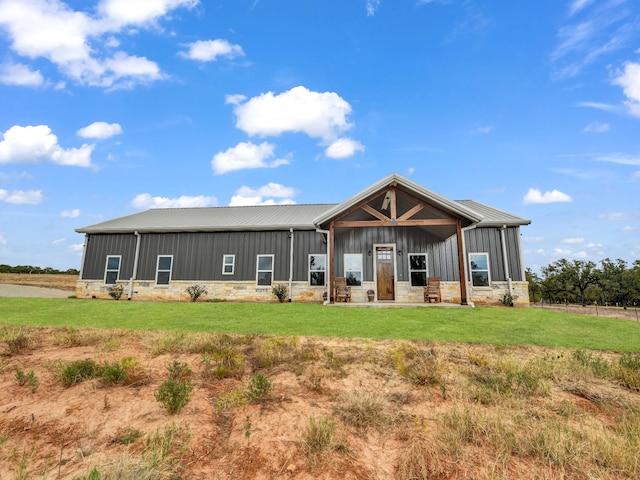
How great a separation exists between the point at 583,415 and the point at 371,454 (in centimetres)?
254

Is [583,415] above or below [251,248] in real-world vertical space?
below

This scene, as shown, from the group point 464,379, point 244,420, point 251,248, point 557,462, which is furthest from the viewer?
point 251,248

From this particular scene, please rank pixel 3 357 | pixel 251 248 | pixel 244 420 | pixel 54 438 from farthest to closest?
pixel 251 248
pixel 3 357
pixel 244 420
pixel 54 438

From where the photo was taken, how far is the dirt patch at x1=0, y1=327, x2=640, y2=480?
8.46 feet

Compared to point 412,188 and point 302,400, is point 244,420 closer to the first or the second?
point 302,400

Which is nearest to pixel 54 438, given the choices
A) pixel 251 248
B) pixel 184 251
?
pixel 251 248

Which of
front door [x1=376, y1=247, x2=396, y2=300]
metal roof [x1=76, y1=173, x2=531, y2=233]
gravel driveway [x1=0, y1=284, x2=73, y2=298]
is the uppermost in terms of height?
metal roof [x1=76, y1=173, x2=531, y2=233]

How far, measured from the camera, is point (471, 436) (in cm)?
299

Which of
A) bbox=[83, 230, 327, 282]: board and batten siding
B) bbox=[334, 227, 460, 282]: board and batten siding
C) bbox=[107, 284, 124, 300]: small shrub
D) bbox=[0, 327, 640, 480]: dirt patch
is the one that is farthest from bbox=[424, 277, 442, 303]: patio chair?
bbox=[107, 284, 124, 300]: small shrub

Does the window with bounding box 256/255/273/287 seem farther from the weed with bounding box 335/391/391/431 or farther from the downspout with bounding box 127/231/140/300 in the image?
the weed with bounding box 335/391/391/431

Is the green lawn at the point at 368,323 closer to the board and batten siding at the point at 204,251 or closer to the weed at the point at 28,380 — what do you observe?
the weed at the point at 28,380

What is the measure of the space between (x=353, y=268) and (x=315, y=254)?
2168 millimetres

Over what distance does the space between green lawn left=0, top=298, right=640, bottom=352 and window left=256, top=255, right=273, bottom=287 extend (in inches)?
205

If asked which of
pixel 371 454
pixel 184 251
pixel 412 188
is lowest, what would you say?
pixel 371 454
